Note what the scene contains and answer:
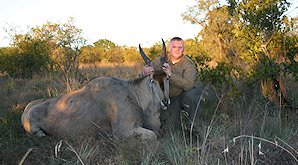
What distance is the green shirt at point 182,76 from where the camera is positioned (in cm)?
592

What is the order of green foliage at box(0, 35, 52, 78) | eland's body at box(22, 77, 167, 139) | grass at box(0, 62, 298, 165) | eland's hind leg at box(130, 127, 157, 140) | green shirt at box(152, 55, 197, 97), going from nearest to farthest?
grass at box(0, 62, 298, 165)
eland's hind leg at box(130, 127, 157, 140)
eland's body at box(22, 77, 167, 139)
green shirt at box(152, 55, 197, 97)
green foliage at box(0, 35, 52, 78)

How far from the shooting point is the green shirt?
592 cm

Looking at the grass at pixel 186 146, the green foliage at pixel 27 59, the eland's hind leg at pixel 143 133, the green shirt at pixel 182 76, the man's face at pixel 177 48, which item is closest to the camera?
the grass at pixel 186 146

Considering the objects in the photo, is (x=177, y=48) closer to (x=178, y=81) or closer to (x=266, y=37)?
(x=178, y=81)

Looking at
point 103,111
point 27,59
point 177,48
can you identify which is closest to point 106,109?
point 103,111

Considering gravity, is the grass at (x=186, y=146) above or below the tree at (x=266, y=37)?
below

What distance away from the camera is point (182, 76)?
20.5ft

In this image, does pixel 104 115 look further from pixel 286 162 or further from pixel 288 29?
pixel 288 29

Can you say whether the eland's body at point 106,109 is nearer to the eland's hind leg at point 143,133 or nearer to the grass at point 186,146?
the eland's hind leg at point 143,133

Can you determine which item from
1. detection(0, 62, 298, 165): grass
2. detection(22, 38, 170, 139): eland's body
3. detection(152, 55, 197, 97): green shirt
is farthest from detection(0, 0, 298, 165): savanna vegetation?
detection(152, 55, 197, 97): green shirt

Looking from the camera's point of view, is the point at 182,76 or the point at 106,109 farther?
the point at 182,76

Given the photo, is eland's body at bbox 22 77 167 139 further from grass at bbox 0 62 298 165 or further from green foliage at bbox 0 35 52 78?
green foliage at bbox 0 35 52 78

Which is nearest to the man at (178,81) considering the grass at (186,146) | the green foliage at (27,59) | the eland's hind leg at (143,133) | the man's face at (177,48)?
the man's face at (177,48)

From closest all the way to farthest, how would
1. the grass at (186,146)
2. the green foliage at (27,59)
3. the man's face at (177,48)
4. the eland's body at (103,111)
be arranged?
the grass at (186,146)
the eland's body at (103,111)
the man's face at (177,48)
the green foliage at (27,59)
